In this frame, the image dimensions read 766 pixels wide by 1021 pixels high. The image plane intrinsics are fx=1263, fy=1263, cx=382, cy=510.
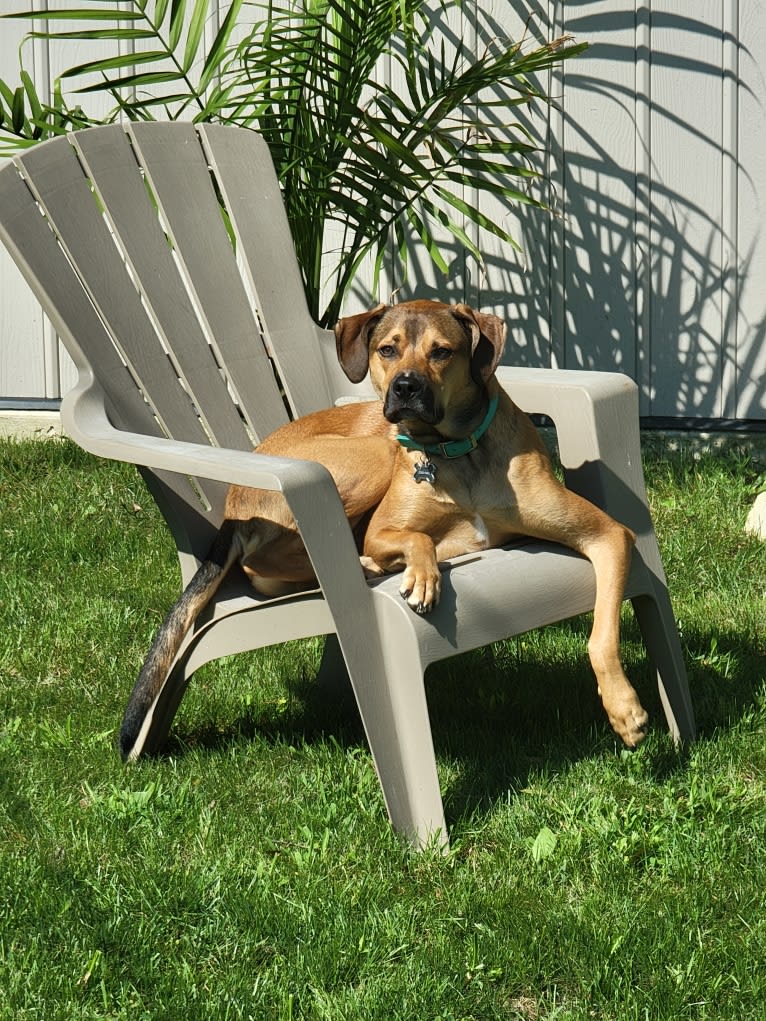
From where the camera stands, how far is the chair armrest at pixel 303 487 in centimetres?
297

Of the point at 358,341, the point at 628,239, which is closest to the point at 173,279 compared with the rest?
the point at 358,341

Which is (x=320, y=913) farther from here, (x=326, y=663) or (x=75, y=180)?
(x=75, y=180)

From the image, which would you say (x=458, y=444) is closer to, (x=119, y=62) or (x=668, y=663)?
(x=668, y=663)

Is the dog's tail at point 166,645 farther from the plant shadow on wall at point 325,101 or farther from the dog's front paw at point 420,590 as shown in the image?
the plant shadow on wall at point 325,101

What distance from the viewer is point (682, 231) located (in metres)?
6.52

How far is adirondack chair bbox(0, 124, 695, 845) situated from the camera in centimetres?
312

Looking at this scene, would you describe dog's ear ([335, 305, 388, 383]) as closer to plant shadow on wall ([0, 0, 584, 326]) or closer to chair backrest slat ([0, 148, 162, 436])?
chair backrest slat ([0, 148, 162, 436])

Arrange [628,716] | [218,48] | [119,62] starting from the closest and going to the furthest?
[628,716] → [119,62] → [218,48]

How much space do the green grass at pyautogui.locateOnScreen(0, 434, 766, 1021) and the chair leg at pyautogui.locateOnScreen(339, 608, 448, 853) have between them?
0.28 ft

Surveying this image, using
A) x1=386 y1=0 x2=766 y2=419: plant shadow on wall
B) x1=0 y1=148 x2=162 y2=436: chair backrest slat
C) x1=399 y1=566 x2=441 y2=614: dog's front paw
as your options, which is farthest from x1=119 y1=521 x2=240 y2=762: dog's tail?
x1=386 y1=0 x2=766 y2=419: plant shadow on wall

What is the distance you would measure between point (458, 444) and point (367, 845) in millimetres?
1122

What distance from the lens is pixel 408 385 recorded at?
339 cm

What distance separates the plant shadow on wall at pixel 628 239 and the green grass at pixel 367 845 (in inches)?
79.6

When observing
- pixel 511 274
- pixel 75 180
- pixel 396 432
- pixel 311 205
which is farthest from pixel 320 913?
pixel 511 274
